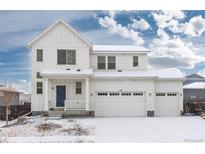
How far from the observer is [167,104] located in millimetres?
24781

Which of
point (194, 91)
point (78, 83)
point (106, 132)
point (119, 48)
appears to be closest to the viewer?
point (106, 132)

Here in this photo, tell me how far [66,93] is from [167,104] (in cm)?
725

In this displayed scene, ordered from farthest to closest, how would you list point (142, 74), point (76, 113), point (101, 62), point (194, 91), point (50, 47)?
point (194, 91) < point (101, 62) < point (142, 74) < point (50, 47) < point (76, 113)

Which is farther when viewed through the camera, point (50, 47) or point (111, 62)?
point (111, 62)

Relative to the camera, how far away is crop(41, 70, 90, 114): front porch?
2272 cm

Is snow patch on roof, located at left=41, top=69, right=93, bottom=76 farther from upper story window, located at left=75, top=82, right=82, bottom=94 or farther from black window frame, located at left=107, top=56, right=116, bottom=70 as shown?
black window frame, located at left=107, top=56, right=116, bottom=70

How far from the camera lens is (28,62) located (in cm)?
2611

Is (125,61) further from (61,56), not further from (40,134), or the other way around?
(40,134)

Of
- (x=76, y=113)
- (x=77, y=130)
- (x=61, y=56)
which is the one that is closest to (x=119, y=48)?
(x=61, y=56)

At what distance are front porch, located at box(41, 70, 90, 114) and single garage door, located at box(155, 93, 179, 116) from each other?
5299 millimetres

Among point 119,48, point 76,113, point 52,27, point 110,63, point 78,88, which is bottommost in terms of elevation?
point 76,113

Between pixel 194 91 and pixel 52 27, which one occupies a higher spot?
A: pixel 52 27

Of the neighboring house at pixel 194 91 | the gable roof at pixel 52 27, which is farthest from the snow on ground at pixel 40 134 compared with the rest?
the neighboring house at pixel 194 91
